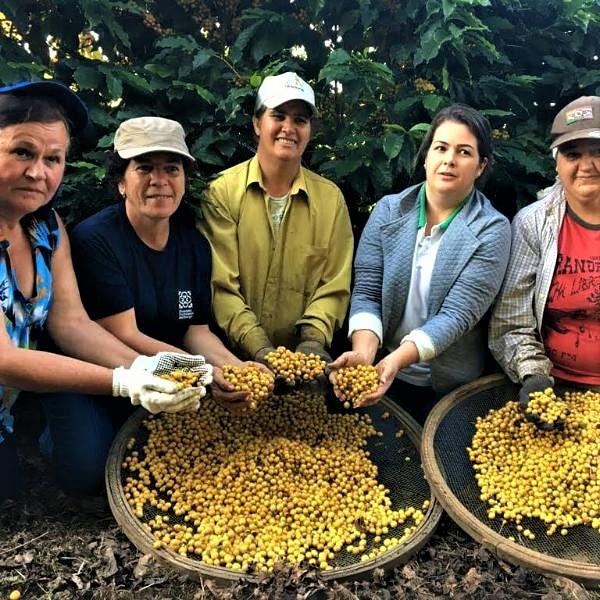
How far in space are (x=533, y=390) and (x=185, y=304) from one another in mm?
1807

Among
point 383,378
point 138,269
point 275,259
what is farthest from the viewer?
point 275,259

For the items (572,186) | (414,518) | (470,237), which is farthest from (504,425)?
(572,186)

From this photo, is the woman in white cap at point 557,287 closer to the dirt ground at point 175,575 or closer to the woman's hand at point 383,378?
the woman's hand at point 383,378

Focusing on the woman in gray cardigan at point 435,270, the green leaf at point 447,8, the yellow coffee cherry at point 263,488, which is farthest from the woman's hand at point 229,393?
the green leaf at point 447,8

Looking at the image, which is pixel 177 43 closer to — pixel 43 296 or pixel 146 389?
pixel 43 296

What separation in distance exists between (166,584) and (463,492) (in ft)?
4.33

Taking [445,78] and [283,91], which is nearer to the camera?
[283,91]

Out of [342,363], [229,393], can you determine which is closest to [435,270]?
[342,363]

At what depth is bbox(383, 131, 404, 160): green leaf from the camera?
3.29 meters

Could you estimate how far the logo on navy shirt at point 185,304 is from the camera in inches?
123

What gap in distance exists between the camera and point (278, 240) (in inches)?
131

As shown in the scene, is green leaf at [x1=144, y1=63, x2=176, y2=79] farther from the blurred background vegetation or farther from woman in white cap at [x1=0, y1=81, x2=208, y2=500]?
woman in white cap at [x1=0, y1=81, x2=208, y2=500]

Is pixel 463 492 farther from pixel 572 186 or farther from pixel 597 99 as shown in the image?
pixel 597 99

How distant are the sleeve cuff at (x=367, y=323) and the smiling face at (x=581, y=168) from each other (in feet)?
3.90
